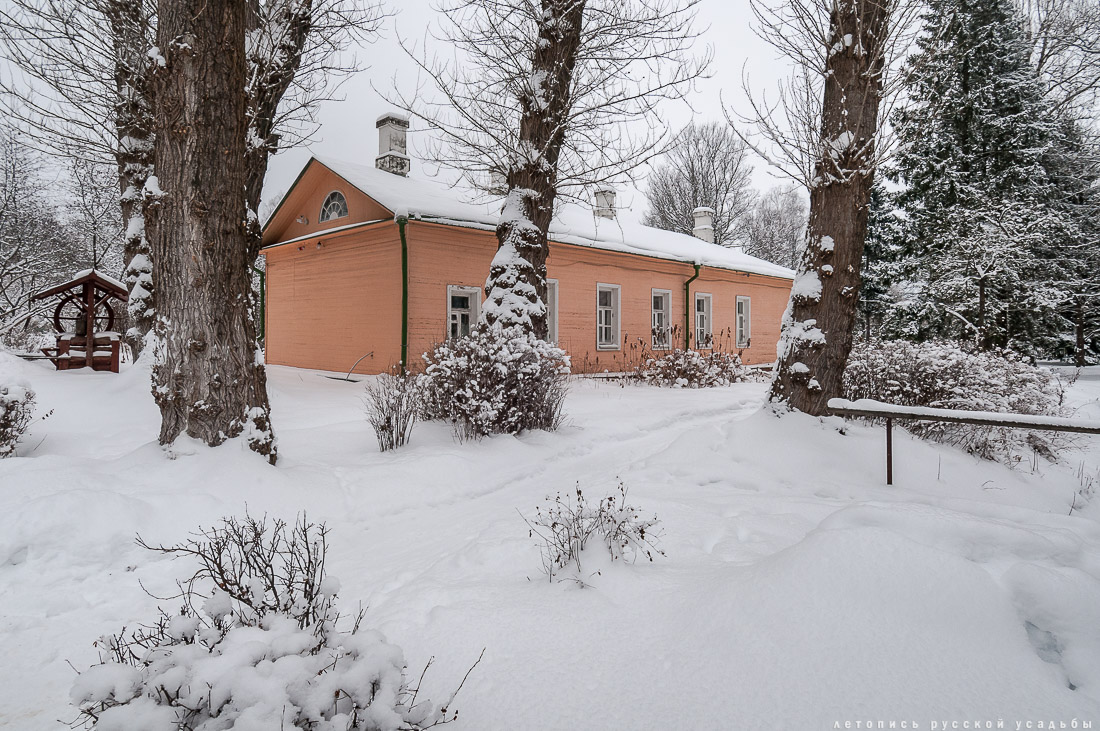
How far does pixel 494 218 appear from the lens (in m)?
12.7

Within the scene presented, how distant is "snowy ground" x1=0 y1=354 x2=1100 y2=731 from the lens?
6.37 ft

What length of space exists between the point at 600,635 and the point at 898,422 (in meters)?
6.13

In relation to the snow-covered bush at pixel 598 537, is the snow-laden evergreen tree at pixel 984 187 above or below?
above

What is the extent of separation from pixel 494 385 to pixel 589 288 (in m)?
9.06

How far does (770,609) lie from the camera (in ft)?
7.65

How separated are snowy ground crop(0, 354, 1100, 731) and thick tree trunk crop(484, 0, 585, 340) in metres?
3.06

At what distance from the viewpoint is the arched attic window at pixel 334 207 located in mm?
13984

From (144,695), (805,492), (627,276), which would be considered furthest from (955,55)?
(144,695)

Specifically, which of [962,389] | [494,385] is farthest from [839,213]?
[494,385]

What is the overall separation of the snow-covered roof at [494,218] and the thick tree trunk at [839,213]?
15.9ft

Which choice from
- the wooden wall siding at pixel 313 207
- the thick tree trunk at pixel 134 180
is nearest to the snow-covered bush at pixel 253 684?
the thick tree trunk at pixel 134 180

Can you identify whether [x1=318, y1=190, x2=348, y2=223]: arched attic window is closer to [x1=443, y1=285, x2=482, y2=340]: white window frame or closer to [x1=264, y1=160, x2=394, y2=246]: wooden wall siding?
[x1=264, y1=160, x2=394, y2=246]: wooden wall siding

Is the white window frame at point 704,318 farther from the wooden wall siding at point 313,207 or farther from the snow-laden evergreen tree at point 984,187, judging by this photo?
the wooden wall siding at point 313,207

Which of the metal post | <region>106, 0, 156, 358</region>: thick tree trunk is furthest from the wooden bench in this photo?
<region>106, 0, 156, 358</region>: thick tree trunk
